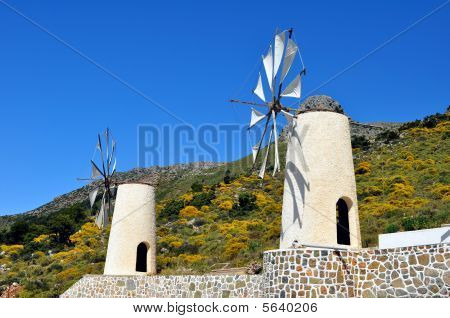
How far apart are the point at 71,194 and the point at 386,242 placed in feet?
185

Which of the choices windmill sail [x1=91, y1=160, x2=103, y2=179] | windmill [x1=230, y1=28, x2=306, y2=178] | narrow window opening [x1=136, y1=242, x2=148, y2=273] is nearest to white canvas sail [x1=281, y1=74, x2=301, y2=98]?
windmill [x1=230, y1=28, x2=306, y2=178]

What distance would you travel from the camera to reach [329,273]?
1024 cm

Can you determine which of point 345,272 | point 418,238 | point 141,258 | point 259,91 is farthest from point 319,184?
point 141,258

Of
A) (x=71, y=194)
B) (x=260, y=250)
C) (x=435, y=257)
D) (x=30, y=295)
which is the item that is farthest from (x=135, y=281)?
(x=71, y=194)

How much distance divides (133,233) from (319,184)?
790 centimetres

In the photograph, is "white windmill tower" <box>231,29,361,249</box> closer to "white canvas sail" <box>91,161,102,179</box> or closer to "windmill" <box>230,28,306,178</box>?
"windmill" <box>230,28,306,178</box>

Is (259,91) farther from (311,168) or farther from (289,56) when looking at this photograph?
(311,168)

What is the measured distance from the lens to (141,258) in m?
17.8

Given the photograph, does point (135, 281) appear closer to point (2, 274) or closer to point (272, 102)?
point (272, 102)

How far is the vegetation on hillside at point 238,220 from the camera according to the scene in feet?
62.2

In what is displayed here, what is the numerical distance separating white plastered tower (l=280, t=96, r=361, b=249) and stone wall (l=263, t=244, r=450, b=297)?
51 centimetres

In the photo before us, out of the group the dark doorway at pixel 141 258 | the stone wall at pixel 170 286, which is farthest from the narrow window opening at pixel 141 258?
the stone wall at pixel 170 286

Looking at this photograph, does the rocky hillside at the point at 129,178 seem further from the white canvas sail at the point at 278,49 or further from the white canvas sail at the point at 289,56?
the white canvas sail at the point at 289,56

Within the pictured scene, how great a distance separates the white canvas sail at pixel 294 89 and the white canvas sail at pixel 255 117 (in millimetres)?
866
